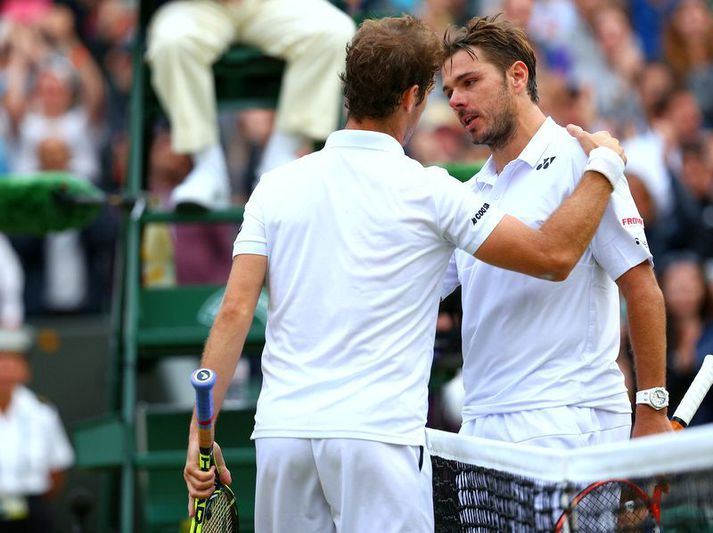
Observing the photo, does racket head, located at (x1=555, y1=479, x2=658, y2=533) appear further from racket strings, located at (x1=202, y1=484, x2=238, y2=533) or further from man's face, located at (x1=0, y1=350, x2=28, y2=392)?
man's face, located at (x1=0, y1=350, x2=28, y2=392)

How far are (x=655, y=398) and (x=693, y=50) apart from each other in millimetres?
8106

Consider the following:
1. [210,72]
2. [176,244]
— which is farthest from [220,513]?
[176,244]

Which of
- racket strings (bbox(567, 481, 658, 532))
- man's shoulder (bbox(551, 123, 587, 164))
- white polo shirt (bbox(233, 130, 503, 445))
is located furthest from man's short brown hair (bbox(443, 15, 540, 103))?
racket strings (bbox(567, 481, 658, 532))

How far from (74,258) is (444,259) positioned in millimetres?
6293

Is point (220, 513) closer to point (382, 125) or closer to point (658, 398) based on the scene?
point (382, 125)

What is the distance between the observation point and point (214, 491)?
3365 millimetres

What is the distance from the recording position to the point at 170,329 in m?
6.12

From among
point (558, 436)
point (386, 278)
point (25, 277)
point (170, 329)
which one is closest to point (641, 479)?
point (558, 436)

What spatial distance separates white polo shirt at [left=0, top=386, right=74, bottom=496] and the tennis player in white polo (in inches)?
174

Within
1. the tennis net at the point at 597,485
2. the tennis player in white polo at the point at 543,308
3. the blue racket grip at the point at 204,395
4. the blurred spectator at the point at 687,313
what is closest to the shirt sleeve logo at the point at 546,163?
the tennis player in white polo at the point at 543,308

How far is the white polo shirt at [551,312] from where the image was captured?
3.64 meters

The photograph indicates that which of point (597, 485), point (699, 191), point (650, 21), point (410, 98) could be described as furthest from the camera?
point (650, 21)

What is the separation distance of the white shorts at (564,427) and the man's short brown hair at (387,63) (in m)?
0.89

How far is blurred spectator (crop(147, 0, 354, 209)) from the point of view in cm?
618
